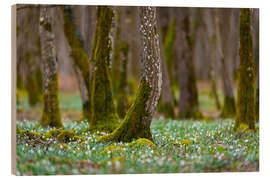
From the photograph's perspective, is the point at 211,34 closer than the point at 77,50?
No

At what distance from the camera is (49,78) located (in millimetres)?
12984

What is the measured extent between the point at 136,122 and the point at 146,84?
97cm

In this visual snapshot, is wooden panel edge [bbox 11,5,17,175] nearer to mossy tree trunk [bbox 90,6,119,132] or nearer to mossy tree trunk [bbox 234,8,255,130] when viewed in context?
mossy tree trunk [bbox 90,6,119,132]

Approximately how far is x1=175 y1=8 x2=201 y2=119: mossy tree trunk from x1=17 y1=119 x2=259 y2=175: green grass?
7.43 meters

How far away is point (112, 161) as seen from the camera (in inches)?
349

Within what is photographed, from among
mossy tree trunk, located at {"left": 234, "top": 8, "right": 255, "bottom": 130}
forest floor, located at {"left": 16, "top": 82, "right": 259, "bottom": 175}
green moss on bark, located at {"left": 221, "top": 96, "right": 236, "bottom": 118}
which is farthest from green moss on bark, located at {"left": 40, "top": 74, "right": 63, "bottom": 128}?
green moss on bark, located at {"left": 221, "top": 96, "right": 236, "bottom": 118}

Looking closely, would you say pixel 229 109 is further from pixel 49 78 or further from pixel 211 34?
pixel 49 78

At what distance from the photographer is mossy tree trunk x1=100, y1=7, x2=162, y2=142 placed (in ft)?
31.6

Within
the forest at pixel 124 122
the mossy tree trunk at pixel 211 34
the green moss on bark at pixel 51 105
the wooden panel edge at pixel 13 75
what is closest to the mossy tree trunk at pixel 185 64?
the forest at pixel 124 122

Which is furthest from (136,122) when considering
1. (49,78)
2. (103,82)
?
(49,78)

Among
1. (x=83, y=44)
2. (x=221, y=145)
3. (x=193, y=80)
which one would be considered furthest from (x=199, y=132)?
(x=193, y=80)

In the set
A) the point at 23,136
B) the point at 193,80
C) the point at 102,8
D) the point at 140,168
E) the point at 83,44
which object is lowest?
the point at 140,168
